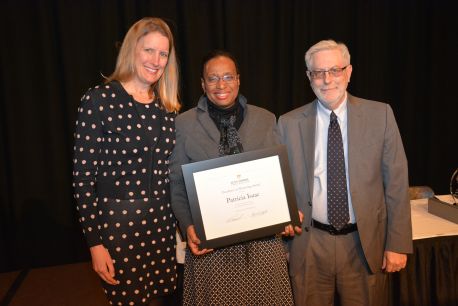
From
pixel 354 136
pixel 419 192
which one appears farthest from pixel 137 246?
pixel 419 192

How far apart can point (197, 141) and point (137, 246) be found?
23.5 inches

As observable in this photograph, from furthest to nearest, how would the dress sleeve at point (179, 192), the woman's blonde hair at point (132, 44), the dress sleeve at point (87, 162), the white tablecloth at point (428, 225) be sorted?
1. the white tablecloth at point (428, 225)
2. the dress sleeve at point (179, 192)
3. the woman's blonde hair at point (132, 44)
4. the dress sleeve at point (87, 162)

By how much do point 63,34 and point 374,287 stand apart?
3.47 m

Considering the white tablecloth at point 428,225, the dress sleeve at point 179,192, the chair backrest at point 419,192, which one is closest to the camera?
the dress sleeve at point 179,192

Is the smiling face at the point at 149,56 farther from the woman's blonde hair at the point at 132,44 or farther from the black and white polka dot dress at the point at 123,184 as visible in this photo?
the black and white polka dot dress at the point at 123,184

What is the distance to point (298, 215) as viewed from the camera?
1851 mm

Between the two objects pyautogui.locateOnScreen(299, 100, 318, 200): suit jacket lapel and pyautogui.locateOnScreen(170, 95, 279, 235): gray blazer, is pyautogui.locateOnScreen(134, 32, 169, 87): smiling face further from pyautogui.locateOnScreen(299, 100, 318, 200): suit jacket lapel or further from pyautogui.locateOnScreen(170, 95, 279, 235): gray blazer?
pyautogui.locateOnScreen(299, 100, 318, 200): suit jacket lapel

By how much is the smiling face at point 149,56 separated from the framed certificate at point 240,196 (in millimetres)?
513

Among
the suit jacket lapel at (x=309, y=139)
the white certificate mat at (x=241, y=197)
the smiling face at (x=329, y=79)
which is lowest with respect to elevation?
the white certificate mat at (x=241, y=197)

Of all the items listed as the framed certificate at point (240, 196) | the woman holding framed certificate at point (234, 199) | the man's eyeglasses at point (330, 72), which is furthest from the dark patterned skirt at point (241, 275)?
the man's eyeglasses at point (330, 72)

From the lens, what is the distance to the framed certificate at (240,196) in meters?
1.73

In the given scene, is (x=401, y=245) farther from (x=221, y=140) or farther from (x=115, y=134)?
(x=115, y=134)

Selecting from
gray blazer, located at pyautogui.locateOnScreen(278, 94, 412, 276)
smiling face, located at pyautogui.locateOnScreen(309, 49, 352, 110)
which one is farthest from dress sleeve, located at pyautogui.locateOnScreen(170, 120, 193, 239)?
smiling face, located at pyautogui.locateOnScreen(309, 49, 352, 110)

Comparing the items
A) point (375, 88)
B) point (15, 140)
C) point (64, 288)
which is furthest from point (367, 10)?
Answer: point (64, 288)
